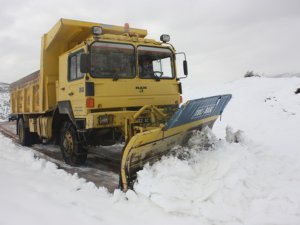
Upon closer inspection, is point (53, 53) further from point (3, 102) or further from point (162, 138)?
point (3, 102)

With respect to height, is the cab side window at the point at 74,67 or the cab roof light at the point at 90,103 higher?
the cab side window at the point at 74,67

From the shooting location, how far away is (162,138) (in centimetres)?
570

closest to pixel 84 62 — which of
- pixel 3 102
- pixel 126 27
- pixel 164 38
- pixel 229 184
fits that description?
pixel 126 27

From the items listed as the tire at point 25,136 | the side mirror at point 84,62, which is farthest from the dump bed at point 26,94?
the side mirror at point 84,62

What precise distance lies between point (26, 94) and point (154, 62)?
17.5 feet

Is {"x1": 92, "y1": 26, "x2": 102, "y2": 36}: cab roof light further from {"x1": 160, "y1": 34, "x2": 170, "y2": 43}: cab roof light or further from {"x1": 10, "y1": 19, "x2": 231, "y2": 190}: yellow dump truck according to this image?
{"x1": 160, "y1": 34, "x2": 170, "y2": 43}: cab roof light

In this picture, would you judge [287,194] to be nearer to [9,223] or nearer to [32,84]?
[9,223]

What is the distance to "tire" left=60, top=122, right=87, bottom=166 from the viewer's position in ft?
25.0

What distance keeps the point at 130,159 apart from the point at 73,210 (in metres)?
1.29

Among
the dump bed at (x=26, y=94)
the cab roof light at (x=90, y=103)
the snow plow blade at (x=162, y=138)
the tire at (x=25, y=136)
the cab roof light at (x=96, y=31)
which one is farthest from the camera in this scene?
the tire at (x=25, y=136)

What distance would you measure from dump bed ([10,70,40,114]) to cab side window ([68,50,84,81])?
2.40 meters

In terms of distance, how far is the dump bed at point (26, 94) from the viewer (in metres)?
10.1

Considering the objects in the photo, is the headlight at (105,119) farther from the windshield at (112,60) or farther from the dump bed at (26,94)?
the dump bed at (26,94)

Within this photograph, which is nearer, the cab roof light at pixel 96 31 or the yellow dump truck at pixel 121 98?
the yellow dump truck at pixel 121 98
